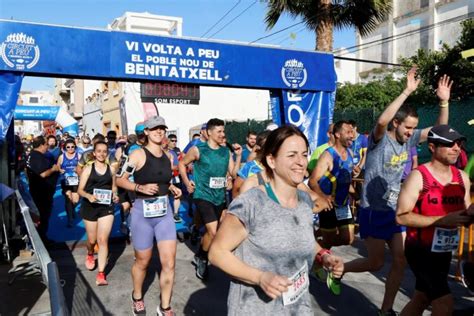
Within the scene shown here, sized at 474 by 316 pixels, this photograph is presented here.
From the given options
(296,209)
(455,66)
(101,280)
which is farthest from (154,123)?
(455,66)

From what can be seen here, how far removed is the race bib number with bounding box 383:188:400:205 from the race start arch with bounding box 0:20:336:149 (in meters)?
3.99

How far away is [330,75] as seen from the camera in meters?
8.70

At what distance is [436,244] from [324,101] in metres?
5.67

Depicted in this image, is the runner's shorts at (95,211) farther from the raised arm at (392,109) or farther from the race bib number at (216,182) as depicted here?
the raised arm at (392,109)

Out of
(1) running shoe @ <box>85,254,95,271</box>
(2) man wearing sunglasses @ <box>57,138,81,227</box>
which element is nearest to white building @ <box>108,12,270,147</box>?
(2) man wearing sunglasses @ <box>57,138,81,227</box>

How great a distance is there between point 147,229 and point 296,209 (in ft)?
7.75

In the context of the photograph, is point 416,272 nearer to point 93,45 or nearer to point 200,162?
point 200,162

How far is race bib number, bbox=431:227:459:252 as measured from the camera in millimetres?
3232

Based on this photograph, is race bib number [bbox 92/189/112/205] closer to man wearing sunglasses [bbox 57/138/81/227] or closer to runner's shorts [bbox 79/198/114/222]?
runner's shorts [bbox 79/198/114/222]

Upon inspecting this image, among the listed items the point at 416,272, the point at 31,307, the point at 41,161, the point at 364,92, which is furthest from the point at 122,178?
the point at 364,92

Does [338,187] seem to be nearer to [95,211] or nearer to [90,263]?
[95,211]

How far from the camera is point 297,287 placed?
84.7 inches

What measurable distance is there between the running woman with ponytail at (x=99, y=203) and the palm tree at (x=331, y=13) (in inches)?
381

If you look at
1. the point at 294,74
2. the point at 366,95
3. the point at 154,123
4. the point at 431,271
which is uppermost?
the point at 366,95
